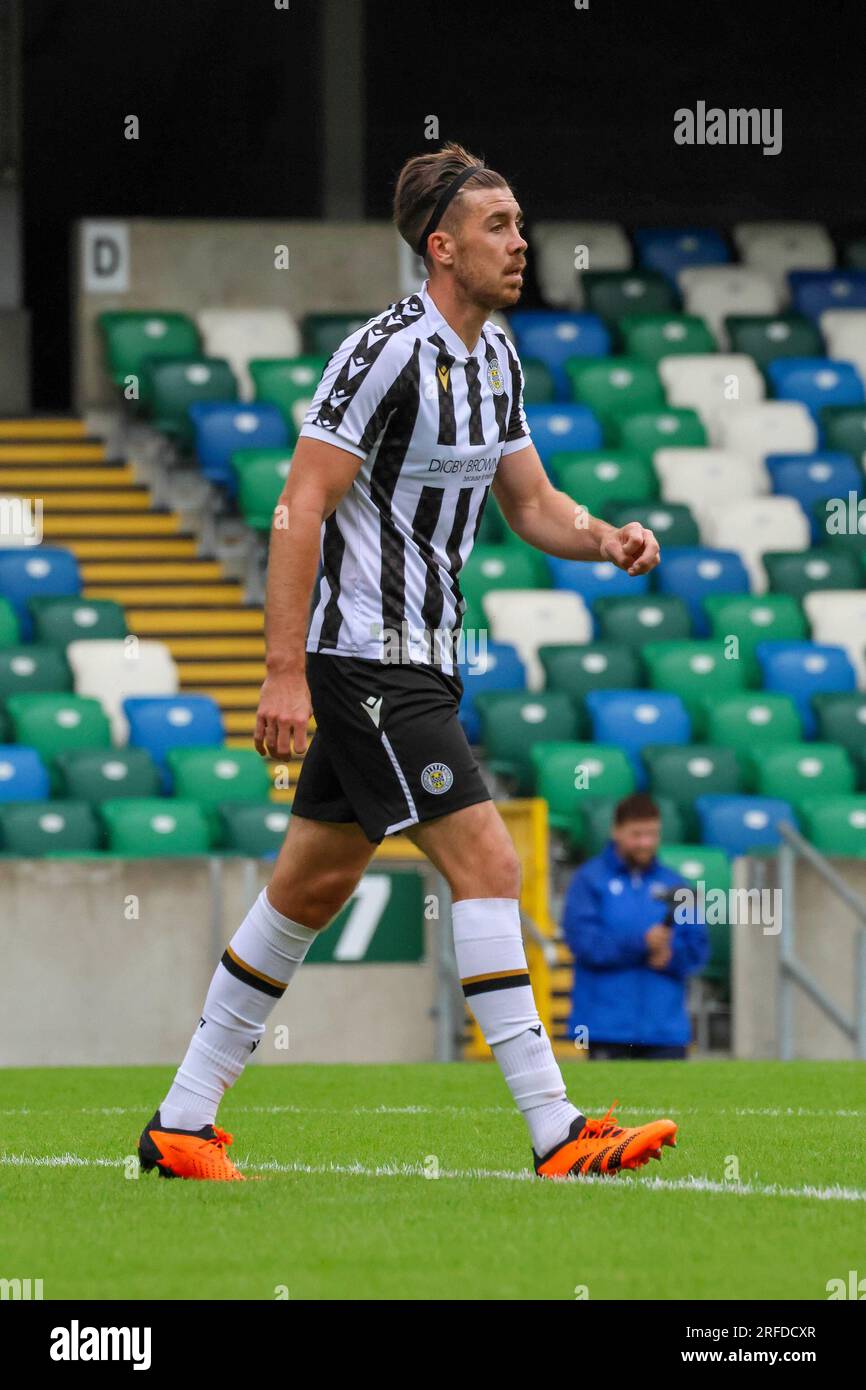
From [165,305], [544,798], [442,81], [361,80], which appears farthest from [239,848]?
[442,81]

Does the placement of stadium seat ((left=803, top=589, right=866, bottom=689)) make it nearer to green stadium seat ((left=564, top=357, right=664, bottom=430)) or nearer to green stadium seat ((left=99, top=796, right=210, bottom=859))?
green stadium seat ((left=564, top=357, right=664, bottom=430))

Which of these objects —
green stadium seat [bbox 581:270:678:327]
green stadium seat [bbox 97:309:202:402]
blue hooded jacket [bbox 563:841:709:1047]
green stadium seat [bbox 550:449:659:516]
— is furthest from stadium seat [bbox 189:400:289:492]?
blue hooded jacket [bbox 563:841:709:1047]

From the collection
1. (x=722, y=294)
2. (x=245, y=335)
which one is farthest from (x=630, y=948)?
(x=722, y=294)

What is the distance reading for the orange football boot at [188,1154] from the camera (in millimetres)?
5453

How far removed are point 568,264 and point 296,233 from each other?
6.41 ft

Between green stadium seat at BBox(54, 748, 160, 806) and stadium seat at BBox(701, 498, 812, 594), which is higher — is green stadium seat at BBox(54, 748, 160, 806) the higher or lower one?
the lower one

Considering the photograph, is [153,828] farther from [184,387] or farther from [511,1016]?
[511,1016]

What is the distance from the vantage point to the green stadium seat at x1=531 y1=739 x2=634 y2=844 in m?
13.5

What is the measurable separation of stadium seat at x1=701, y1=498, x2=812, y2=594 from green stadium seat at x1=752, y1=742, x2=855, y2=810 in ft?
7.54

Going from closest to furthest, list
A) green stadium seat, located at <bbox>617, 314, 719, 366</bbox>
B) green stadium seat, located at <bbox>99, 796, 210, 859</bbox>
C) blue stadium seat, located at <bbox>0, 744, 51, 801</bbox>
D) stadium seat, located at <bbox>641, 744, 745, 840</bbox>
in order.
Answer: green stadium seat, located at <bbox>99, 796, 210, 859</bbox> → blue stadium seat, located at <bbox>0, 744, 51, 801</bbox> → stadium seat, located at <bbox>641, 744, 745, 840</bbox> → green stadium seat, located at <bbox>617, 314, 719, 366</bbox>

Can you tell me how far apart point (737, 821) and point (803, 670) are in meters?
1.81

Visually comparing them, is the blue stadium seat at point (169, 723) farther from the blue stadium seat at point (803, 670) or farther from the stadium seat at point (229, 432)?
the blue stadium seat at point (803, 670)

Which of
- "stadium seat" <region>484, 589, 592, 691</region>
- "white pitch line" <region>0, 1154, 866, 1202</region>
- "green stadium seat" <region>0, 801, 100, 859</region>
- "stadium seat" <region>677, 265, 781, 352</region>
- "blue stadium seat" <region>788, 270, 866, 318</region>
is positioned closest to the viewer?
"white pitch line" <region>0, 1154, 866, 1202</region>

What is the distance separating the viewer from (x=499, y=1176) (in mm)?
5418
